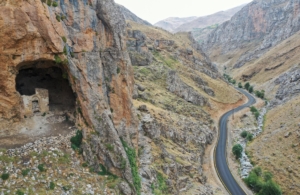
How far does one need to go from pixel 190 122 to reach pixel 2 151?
1837 inches

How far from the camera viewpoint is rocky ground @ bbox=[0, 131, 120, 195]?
65.9 ft

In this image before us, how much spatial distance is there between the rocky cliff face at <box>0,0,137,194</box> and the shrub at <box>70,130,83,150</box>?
544 millimetres

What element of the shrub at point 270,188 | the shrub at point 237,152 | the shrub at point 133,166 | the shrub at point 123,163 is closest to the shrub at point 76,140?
the shrub at point 123,163

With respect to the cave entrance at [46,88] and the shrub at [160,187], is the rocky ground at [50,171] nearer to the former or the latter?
the cave entrance at [46,88]

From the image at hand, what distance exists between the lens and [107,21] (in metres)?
28.9

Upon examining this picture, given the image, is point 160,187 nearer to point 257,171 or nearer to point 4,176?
point 4,176

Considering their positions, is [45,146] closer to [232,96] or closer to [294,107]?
[294,107]

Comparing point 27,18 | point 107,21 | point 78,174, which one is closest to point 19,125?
point 78,174

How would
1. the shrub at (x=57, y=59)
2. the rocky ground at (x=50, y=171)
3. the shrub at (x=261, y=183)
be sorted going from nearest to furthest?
the rocky ground at (x=50, y=171) < the shrub at (x=57, y=59) < the shrub at (x=261, y=183)

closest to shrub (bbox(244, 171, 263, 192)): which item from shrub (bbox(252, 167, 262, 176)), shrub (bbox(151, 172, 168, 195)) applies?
shrub (bbox(252, 167, 262, 176))

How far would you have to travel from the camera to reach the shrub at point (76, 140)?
81.8ft

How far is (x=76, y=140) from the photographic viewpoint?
25.3m

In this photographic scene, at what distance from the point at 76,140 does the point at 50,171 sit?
4.18m

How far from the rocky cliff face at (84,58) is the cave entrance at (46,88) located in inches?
85.8
